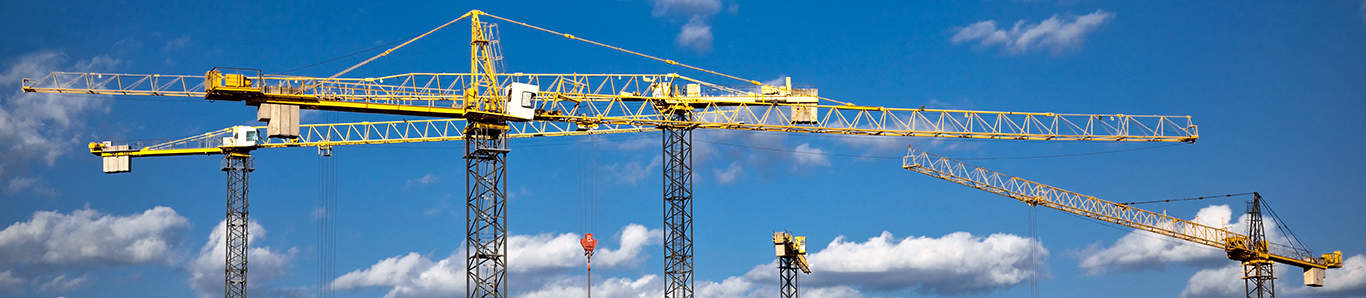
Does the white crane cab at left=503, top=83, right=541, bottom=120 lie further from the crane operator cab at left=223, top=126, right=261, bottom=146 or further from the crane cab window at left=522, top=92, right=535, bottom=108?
the crane operator cab at left=223, top=126, right=261, bottom=146

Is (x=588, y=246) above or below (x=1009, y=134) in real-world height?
below

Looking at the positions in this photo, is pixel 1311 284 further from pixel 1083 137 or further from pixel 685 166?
pixel 685 166

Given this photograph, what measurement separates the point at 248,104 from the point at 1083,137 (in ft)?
317

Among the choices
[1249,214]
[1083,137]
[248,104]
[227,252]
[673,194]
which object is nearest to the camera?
[248,104]

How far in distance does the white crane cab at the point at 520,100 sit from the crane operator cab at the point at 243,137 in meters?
55.5

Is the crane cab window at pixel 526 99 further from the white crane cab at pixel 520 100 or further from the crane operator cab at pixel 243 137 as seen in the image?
the crane operator cab at pixel 243 137

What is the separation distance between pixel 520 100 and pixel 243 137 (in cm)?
5767

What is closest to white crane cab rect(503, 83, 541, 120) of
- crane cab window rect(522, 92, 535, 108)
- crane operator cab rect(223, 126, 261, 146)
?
crane cab window rect(522, 92, 535, 108)

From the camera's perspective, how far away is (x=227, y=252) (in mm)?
158250

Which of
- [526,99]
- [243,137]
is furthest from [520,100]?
[243,137]

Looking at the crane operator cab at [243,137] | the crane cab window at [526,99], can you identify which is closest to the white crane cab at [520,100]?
the crane cab window at [526,99]

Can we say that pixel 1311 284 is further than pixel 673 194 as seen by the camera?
Yes

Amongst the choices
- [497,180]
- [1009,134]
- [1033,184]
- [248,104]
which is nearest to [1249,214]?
[1033,184]

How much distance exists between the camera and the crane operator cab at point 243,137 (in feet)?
543
